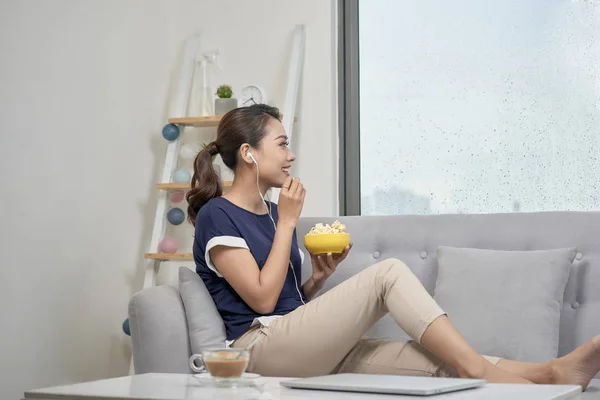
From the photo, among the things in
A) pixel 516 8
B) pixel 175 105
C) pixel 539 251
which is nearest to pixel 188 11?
pixel 175 105

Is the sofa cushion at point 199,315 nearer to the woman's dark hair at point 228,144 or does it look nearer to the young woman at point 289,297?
the young woman at point 289,297

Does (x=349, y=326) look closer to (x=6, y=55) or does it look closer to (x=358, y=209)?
(x=358, y=209)

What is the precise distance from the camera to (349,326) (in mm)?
2121

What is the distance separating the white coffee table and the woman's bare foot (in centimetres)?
38

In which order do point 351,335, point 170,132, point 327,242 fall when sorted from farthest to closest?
point 170,132 < point 327,242 < point 351,335

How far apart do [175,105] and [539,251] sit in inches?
86.1

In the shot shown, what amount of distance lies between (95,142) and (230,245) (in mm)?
2023

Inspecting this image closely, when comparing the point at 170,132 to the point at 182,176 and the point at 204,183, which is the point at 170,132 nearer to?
the point at 182,176

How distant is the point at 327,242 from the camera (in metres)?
2.47

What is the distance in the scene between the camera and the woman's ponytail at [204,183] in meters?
2.63

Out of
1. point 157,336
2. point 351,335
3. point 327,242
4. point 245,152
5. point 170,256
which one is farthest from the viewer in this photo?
point 170,256

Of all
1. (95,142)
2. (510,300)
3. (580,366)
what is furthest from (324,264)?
(95,142)

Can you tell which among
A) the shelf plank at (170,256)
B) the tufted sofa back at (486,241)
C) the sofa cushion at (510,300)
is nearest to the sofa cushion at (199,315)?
the tufted sofa back at (486,241)

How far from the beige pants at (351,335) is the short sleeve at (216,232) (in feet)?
0.89
